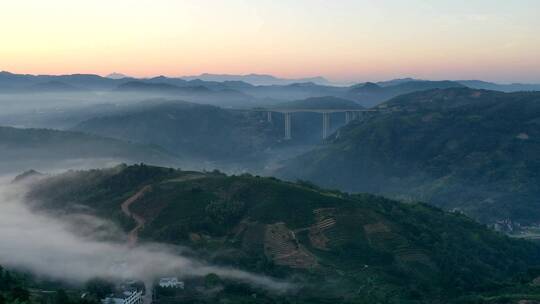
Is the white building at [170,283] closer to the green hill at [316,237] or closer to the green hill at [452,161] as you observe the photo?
the green hill at [316,237]

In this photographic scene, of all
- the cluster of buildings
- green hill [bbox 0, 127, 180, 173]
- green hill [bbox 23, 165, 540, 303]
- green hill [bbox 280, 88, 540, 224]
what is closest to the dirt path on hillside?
green hill [bbox 23, 165, 540, 303]

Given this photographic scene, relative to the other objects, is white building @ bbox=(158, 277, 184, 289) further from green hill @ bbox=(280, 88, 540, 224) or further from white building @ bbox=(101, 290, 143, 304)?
green hill @ bbox=(280, 88, 540, 224)

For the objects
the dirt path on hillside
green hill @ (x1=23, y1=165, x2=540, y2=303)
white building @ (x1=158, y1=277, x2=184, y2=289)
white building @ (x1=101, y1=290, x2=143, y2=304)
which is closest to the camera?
white building @ (x1=101, y1=290, x2=143, y2=304)

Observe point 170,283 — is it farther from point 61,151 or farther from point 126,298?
point 61,151

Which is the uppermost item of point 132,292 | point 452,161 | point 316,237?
point 316,237

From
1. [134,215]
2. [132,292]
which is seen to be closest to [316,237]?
[132,292]
